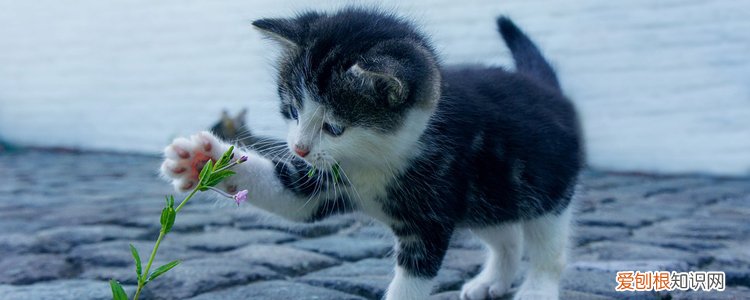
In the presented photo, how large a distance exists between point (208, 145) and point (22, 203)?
137 inches

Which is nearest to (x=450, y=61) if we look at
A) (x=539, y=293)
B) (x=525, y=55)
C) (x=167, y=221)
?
(x=525, y=55)

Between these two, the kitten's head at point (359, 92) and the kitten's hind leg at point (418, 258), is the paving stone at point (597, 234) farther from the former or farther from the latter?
the kitten's head at point (359, 92)

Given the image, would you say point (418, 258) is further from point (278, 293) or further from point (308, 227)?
point (308, 227)

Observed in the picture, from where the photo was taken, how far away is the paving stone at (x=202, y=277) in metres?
2.73

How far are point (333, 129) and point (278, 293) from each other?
2.93 ft

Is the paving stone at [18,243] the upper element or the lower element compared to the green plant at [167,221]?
lower

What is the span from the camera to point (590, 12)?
7.23 meters

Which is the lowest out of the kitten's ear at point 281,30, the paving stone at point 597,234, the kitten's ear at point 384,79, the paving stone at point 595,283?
the paving stone at point 597,234

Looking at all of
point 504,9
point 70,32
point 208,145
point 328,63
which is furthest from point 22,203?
point 70,32

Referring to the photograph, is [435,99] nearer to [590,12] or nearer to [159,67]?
[590,12]

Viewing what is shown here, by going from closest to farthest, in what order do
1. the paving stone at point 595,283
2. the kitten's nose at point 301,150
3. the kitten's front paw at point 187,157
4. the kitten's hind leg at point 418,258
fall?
1. the kitten's nose at point 301,150
2. the kitten's front paw at point 187,157
3. the kitten's hind leg at point 418,258
4. the paving stone at point 595,283

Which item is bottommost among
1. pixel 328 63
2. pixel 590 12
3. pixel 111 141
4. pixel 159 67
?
pixel 111 141

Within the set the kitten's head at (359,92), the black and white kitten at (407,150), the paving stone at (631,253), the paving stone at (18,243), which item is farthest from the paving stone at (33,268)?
the paving stone at (631,253)

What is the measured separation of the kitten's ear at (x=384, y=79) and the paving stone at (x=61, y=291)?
123cm
